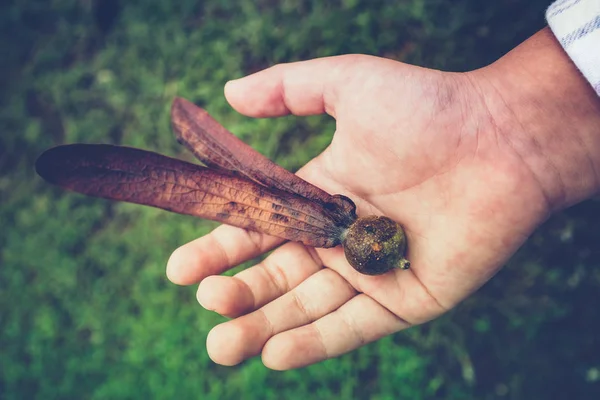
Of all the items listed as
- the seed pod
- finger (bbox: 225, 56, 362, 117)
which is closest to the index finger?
finger (bbox: 225, 56, 362, 117)

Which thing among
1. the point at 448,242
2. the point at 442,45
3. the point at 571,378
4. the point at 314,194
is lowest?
the point at 571,378

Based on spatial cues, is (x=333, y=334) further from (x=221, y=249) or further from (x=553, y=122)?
(x=553, y=122)

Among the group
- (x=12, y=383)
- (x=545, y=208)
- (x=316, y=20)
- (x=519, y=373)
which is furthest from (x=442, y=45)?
(x=12, y=383)

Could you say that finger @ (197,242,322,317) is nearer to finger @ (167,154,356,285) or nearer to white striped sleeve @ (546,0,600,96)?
finger @ (167,154,356,285)

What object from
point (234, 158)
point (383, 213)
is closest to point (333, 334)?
point (383, 213)

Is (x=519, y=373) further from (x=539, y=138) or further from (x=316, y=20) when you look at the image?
(x=316, y=20)

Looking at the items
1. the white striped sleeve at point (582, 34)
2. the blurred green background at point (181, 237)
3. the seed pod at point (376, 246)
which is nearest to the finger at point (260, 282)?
the seed pod at point (376, 246)
